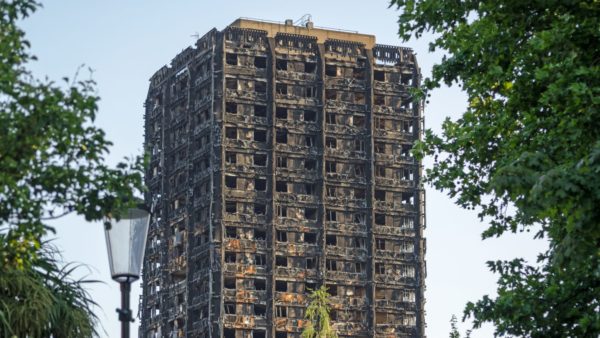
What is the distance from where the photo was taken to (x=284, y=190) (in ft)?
517

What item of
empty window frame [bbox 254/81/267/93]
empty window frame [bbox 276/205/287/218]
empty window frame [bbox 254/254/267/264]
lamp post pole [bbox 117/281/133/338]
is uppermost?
empty window frame [bbox 254/81/267/93]

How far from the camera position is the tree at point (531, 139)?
29.2 m

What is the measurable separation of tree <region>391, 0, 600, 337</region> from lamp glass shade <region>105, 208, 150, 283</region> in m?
7.32

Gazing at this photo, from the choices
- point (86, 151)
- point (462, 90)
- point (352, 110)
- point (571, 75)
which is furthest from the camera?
point (352, 110)

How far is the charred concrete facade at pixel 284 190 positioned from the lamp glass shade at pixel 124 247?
125 metres

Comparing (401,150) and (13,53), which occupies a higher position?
(401,150)

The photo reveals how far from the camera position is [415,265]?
161m

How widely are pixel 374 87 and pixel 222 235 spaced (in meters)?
24.3

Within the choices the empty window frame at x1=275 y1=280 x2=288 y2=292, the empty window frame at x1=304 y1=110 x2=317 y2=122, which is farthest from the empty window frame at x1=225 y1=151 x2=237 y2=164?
the empty window frame at x1=275 y1=280 x2=288 y2=292

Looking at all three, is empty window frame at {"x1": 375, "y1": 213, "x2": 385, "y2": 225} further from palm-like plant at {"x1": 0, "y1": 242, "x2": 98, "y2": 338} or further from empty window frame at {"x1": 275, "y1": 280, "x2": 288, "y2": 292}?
palm-like plant at {"x1": 0, "y1": 242, "x2": 98, "y2": 338}

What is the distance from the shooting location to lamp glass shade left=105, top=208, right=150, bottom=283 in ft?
84.7

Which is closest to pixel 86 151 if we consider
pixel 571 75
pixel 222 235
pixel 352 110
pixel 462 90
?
pixel 571 75

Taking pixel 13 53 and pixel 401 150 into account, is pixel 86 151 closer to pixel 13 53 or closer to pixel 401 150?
pixel 13 53

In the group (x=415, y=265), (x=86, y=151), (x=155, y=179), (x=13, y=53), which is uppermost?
(x=155, y=179)
